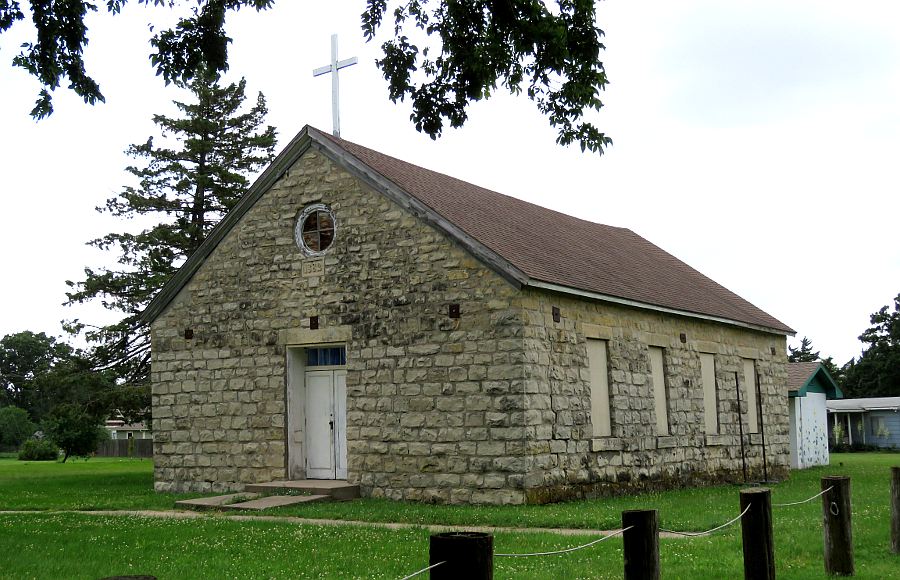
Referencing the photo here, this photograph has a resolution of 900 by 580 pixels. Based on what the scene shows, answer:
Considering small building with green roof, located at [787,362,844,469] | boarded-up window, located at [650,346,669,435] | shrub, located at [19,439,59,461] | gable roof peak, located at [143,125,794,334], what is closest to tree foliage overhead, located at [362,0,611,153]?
gable roof peak, located at [143,125,794,334]

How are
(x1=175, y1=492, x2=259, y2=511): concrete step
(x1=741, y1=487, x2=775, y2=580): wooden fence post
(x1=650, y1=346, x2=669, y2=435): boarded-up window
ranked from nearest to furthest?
(x1=741, y1=487, x2=775, y2=580): wooden fence post < (x1=175, y1=492, x2=259, y2=511): concrete step < (x1=650, y1=346, x2=669, y2=435): boarded-up window

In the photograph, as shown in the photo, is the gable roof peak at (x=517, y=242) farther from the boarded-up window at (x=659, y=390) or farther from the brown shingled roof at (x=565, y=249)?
the boarded-up window at (x=659, y=390)

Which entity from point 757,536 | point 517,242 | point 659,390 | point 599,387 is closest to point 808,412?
point 659,390

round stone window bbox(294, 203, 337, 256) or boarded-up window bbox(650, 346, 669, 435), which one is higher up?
round stone window bbox(294, 203, 337, 256)

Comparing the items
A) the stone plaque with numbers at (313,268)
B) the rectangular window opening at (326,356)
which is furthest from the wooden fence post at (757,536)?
the stone plaque with numbers at (313,268)

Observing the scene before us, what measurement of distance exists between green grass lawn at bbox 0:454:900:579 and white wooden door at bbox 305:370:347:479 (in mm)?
1726

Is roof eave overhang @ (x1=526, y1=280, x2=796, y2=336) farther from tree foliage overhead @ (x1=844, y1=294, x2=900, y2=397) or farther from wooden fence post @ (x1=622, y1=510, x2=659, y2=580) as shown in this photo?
tree foliage overhead @ (x1=844, y1=294, x2=900, y2=397)

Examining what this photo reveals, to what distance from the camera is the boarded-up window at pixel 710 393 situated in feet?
68.4

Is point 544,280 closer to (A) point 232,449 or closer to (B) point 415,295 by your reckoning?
(B) point 415,295

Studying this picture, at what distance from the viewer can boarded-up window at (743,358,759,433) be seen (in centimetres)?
2284

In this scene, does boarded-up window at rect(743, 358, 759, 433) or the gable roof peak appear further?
boarded-up window at rect(743, 358, 759, 433)

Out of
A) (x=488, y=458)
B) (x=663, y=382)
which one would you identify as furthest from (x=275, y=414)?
(x=663, y=382)

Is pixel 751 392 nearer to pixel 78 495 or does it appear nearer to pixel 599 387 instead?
pixel 599 387

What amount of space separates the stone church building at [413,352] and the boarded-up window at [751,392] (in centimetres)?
Result: 221
